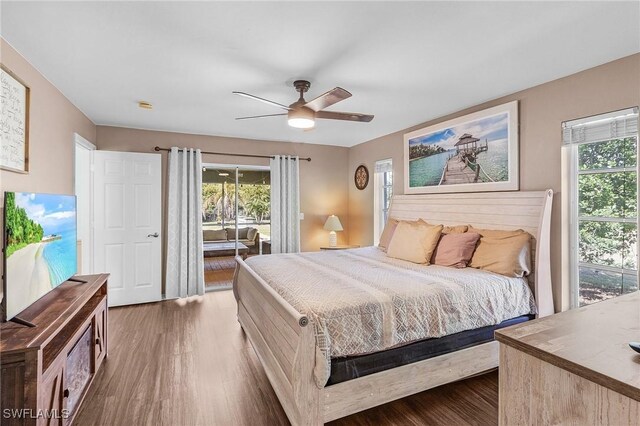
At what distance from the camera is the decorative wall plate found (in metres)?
5.43

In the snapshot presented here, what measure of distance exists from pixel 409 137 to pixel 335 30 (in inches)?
105

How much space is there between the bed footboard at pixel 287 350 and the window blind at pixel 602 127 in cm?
268

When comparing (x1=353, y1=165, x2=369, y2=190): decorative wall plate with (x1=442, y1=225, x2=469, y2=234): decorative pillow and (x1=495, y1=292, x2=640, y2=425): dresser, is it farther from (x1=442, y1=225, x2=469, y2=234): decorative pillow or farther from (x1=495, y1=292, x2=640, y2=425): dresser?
(x1=495, y1=292, x2=640, y2=425): dresser

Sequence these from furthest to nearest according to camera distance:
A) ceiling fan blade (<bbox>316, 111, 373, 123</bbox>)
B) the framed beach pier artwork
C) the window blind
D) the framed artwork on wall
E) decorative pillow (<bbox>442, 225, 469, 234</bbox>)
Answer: decorative pillow (<bbox>442, 225, 469, 234</bbox>), the framed beach pier artwork, ceiling fan blade (<bbox>316, 111, 373, 123</bbox>), the window blind, the framed artwork on wall

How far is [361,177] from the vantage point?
219 inches

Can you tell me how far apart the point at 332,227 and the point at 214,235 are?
6.58 ft

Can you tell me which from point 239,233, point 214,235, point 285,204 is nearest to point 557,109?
point 285,204

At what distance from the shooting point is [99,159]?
164 inches

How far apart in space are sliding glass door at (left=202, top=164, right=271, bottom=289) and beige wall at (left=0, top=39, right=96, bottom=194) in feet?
6.41

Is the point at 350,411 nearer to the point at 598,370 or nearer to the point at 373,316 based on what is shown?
the point at 373,316

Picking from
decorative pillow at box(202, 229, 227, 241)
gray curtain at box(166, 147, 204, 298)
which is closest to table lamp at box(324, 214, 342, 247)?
decorative pillow at box(202, 229, 227, 241)

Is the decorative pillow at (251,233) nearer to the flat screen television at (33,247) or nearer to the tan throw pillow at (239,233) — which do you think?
the tan throw pillow at (239,233)

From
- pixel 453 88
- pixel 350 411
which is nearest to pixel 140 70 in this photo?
pixel 453 88

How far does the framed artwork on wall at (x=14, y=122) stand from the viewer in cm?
202
